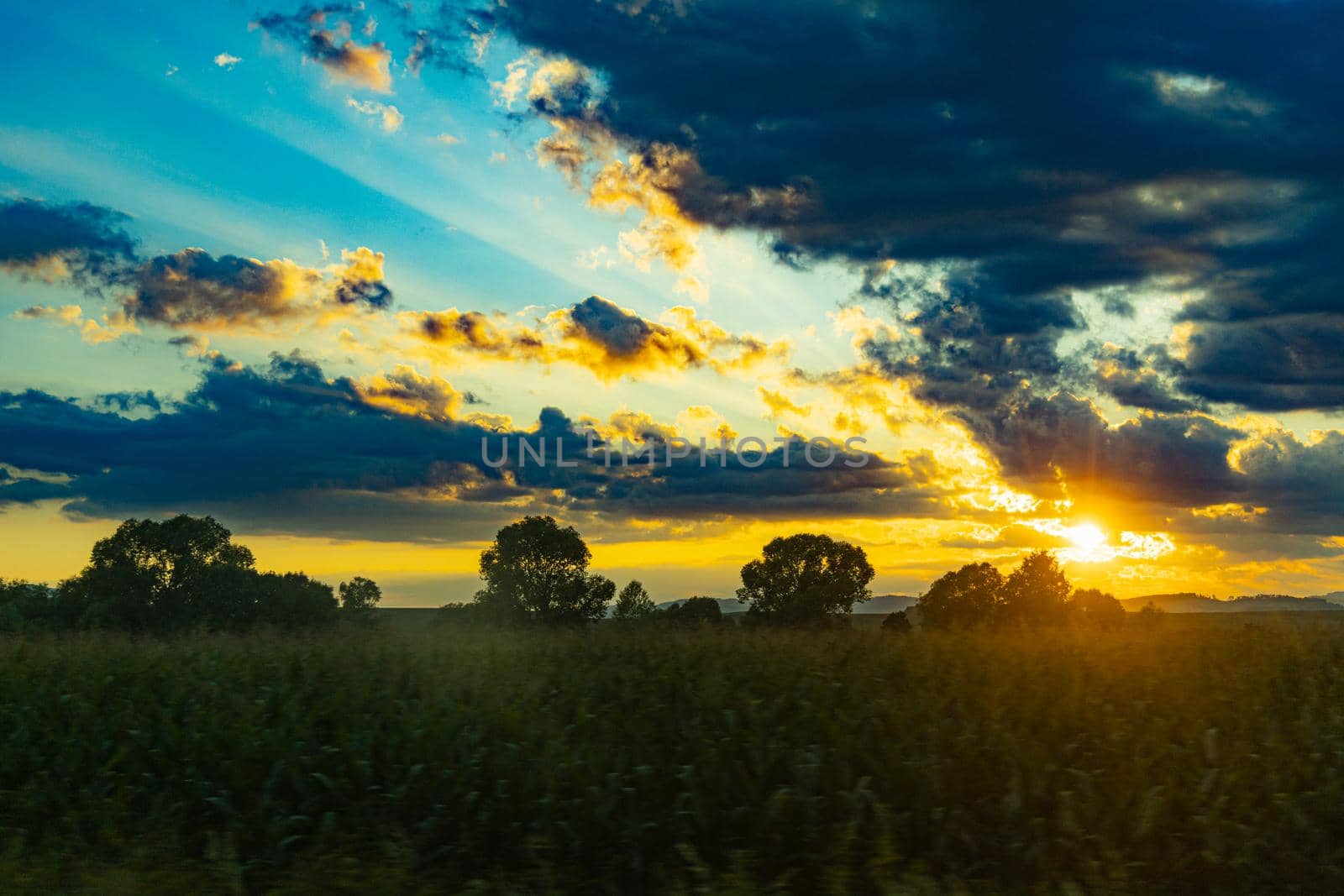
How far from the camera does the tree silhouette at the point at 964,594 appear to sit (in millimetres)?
55562

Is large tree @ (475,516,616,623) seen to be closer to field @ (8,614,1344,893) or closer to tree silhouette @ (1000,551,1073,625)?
tree silhouette @ (1000,551,1073,625)

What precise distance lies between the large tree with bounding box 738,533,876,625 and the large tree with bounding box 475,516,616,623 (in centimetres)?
941

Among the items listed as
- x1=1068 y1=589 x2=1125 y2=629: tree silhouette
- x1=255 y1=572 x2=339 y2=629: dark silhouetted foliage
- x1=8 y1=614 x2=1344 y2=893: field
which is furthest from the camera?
x1=1068 y1=589 x2=1125 y2=629: tree silhouette

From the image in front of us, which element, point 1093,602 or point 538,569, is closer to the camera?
point 538,569

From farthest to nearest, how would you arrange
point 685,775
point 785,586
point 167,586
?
point 785,586, point 167,586, point 685,775

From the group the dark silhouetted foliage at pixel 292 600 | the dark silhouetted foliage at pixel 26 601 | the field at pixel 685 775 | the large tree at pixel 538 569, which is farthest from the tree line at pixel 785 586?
the field at pixel 685 775

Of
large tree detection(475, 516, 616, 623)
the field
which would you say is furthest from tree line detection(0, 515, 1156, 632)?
the field

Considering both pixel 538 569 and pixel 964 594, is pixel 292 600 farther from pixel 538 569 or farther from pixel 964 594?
pixel 964 594

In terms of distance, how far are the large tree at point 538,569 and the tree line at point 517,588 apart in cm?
5

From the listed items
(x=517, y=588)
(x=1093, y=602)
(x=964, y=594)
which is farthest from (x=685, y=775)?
(x=1093, y=602)

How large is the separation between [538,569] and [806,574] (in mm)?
14491

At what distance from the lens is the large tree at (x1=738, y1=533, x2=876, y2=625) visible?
55812 mm

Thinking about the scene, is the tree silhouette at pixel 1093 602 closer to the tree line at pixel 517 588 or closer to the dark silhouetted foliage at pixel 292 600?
the tree line at pixel 517 588

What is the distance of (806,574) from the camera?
5703cm
